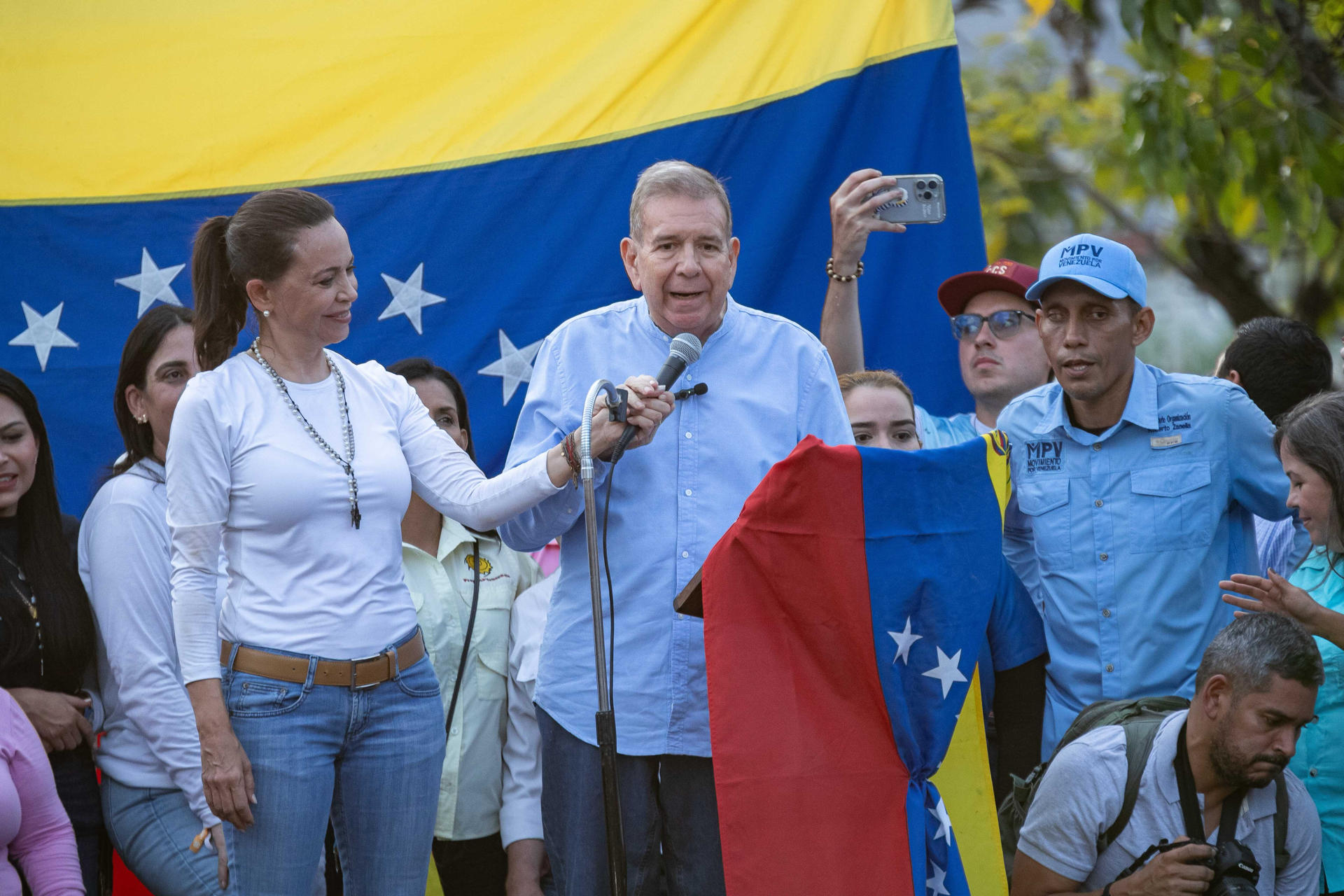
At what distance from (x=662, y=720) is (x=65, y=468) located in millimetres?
2830

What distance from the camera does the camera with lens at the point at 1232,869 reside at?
128 inches

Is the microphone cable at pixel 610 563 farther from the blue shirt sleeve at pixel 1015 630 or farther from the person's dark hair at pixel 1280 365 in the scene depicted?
the person's dark hair at pixel 1280 365

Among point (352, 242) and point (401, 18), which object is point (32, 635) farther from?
point (401, 18)

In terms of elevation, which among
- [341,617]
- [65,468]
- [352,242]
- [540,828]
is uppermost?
[352,242]

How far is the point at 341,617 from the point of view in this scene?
305 centimetres

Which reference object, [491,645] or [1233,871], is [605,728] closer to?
[1233,871]

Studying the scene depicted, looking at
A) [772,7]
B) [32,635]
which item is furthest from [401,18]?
[32,635]

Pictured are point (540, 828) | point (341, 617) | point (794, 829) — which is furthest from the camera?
point (540, 828)

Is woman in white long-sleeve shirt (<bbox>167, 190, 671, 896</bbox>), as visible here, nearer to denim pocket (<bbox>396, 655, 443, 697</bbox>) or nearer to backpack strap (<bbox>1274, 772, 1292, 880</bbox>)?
denim pocket (<bbox>396, 655, 443, 697</bbox>)

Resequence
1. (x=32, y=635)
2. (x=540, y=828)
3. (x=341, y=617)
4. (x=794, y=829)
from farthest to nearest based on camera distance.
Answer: (x=540, y=828) < (x=32, y=635) < (x=341, y=617) < (x=794, y=829)

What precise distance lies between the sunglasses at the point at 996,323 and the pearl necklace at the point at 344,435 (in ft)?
7.35

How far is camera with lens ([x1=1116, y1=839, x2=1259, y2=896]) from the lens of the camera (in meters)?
3.24

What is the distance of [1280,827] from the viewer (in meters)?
3.47

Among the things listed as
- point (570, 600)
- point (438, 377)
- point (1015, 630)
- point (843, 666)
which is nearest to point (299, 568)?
point (570, 600)
